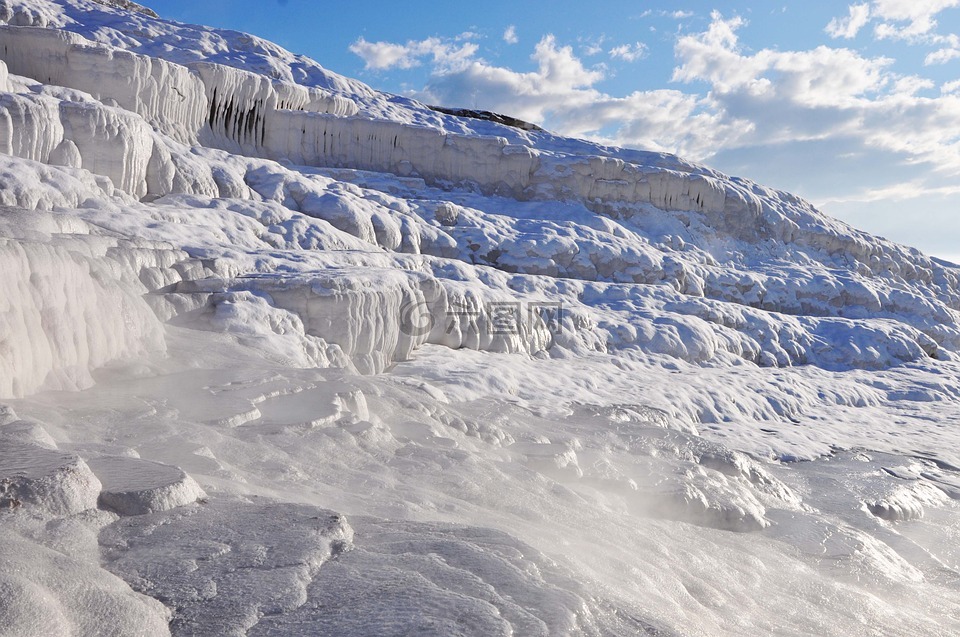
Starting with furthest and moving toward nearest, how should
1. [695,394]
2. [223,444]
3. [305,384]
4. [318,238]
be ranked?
1. [318,238]
2. [695,394]
3. [305,384]
4. [223,444]

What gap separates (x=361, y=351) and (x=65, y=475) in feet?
19.7

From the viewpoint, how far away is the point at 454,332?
10.6m

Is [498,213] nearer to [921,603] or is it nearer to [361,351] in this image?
[361,351]

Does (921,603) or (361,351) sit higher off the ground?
(361,351)

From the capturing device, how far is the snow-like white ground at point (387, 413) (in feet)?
7.80

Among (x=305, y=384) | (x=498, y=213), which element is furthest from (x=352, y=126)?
(x=305, y=384)

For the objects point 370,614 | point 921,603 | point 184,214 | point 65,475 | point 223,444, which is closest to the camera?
point 370,614

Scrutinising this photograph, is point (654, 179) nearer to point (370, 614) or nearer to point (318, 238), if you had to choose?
point (318, 238)

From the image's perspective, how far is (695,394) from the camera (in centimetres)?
1136

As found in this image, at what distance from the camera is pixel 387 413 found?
18.7 ft

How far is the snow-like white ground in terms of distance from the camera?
2379 mm

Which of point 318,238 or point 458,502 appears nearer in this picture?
point 458,502

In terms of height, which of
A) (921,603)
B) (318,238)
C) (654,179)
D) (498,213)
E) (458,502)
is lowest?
(921,603)

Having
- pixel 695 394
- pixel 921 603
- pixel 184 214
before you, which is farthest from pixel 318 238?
pixel 921 603
